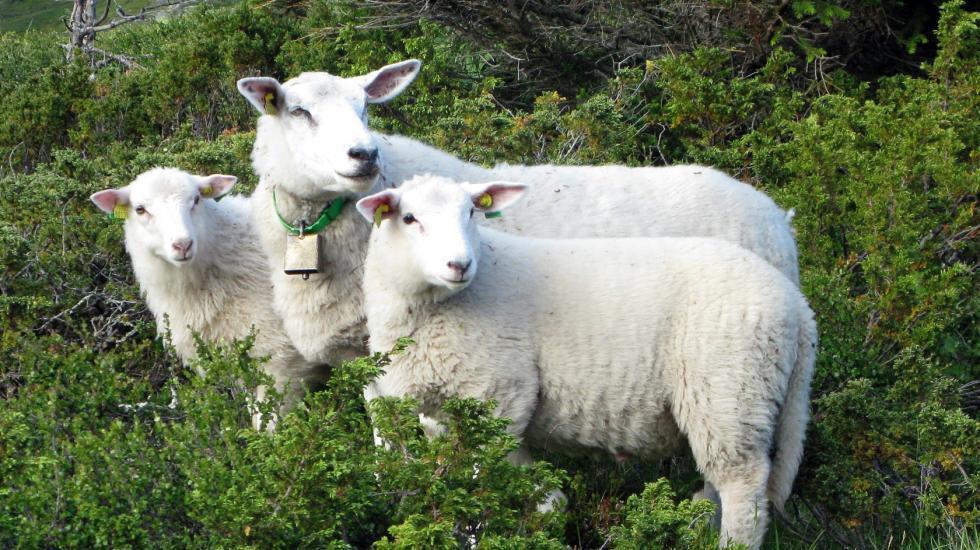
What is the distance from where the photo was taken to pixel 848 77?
28.5 feet

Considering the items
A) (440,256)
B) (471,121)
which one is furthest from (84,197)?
(440,256)

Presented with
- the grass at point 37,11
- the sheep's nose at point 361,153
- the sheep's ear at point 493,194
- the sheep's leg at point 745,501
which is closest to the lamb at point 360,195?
the sheep's nose at point 361,153

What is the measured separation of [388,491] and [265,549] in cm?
43

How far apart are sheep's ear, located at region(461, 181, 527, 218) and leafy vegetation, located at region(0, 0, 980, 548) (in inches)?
36.1

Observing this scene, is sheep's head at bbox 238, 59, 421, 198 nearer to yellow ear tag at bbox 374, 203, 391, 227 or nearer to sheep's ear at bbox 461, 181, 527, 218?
yellow ear tag at bbox 374, 203, 391, 227

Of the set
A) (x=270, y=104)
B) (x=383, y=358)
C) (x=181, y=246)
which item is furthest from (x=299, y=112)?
(x=383, y=358)

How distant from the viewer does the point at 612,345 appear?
4.30 metres

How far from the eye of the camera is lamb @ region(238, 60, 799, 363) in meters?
4.81

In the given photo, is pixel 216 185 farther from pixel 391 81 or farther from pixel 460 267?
pixel 460 267

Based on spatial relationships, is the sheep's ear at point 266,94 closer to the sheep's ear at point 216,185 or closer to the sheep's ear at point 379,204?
the sheep's ear at point 216,185

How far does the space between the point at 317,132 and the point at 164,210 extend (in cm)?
93

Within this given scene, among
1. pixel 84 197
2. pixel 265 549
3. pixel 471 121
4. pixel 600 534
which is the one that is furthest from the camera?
pixel 471 121

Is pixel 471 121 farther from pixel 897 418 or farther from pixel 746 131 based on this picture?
pixel 897 418

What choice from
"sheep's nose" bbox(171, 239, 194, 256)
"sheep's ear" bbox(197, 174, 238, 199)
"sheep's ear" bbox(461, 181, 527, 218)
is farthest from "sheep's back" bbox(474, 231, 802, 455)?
"sheep's ear" bbox(197, 174, 238, 199)
